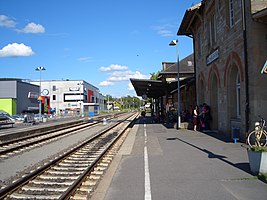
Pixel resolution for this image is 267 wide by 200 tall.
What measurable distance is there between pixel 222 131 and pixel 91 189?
435 inches

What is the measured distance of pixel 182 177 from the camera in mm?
6910

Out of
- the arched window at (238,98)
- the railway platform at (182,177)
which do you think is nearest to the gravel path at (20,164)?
the railway platform at (182,177)

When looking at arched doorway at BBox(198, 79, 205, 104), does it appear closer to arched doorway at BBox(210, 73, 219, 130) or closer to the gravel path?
arched doorway at BBox(210, 73, 219, 130)

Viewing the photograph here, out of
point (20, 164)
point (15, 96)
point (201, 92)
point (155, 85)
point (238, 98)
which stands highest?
point (15, 96)

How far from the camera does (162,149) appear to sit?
448 inches

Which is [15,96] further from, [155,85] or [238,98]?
[238,98]

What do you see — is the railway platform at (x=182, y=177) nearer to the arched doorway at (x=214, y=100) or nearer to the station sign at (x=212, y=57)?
the station sign at (x=212, y=57)

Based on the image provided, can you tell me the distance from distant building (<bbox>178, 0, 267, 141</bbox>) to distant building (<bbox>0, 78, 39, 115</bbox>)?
49439 millimetres

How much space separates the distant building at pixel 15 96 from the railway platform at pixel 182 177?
56782 millimetres

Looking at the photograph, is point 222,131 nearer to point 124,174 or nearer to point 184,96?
point 124,174

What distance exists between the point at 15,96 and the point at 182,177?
61.2m

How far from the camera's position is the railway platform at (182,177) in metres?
5.59

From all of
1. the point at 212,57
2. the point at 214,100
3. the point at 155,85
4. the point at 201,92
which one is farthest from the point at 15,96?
the point at 212,57

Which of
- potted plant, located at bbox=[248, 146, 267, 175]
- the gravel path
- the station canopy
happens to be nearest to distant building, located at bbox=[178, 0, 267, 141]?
the station canopy
